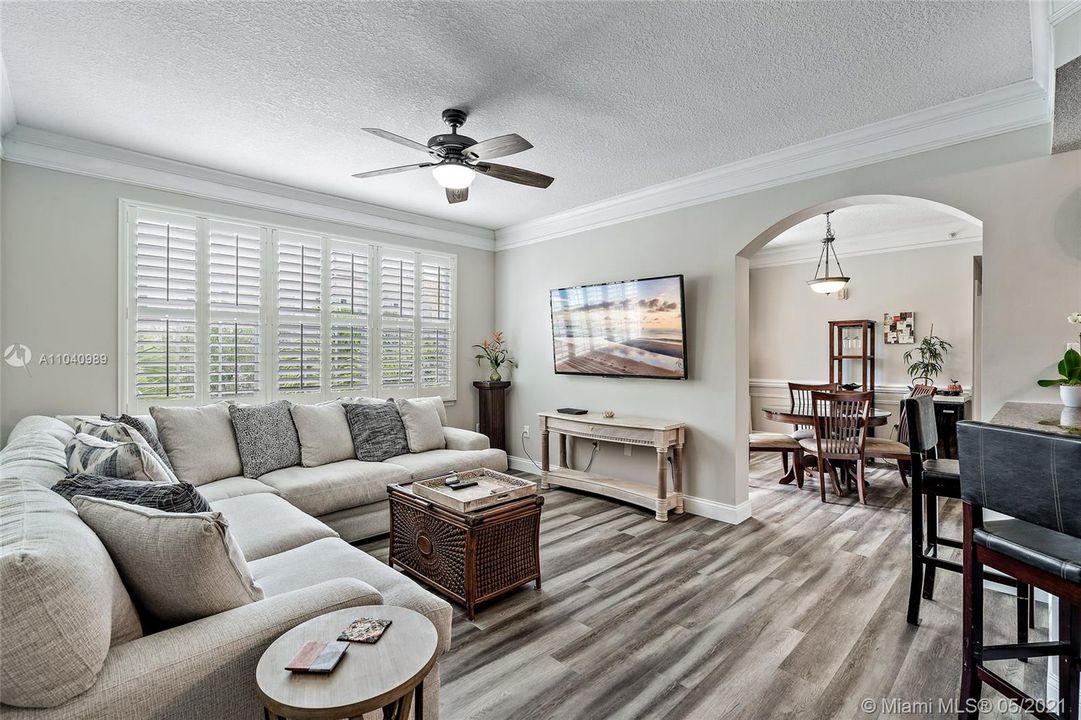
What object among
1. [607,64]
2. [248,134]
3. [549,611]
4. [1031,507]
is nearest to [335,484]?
[549,611]

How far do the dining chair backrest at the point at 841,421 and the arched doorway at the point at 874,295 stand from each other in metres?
0.79

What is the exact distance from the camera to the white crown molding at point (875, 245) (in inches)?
228

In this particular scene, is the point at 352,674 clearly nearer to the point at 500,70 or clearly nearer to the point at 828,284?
the point at 500,70

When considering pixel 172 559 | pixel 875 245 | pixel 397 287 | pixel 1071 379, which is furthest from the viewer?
pixel 875 245

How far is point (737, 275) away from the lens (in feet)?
13.2

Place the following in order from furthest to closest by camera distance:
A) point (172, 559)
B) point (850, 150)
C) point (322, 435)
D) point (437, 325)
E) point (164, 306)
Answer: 1. point (437, 325)
2. point (322, 435)
3. point (164, 306)
4. point (850, 150)
5. point (172, 559)

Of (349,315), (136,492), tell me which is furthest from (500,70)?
(349,315)

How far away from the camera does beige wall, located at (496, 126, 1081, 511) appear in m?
2.71

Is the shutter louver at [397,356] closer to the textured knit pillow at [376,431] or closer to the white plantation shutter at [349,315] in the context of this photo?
the white plantation shutter at [349,315]

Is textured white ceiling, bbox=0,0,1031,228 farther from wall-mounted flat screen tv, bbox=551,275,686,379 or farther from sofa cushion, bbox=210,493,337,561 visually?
sofa cushion, bbox=210,493,337,561

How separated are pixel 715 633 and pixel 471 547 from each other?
1244 mm

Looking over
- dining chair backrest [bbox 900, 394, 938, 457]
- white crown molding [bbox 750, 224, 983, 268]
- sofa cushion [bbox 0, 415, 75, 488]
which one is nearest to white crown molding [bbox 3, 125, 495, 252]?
sofa cushion [bbox 0, 415, 75, 488]

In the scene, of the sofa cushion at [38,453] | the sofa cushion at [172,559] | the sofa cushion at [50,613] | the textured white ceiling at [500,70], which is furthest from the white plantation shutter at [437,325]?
the sofa cushion at [50,613]

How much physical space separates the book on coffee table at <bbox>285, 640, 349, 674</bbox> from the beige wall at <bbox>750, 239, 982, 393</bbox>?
692 cm
